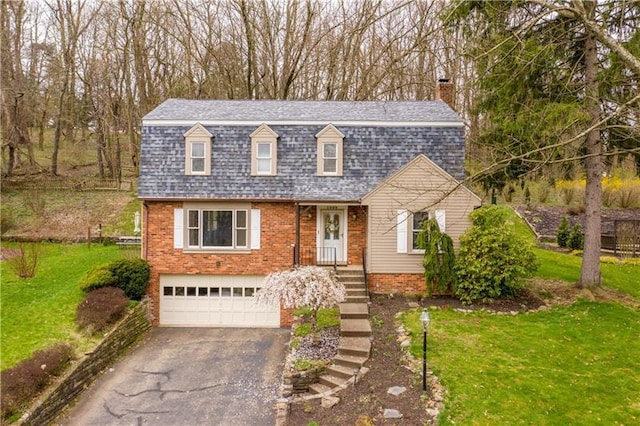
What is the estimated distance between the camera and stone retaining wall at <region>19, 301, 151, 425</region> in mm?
8516

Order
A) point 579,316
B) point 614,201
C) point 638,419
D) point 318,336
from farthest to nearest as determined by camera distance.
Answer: point 614,201, point 579,316, point 318,336, point 638,419

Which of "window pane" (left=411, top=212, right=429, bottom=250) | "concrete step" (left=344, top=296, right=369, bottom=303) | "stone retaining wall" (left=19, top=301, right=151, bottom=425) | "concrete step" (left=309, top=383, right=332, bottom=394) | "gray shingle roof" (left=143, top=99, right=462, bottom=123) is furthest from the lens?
"gray shingle roof" (left=143, top=99, right=462, bottom=123)

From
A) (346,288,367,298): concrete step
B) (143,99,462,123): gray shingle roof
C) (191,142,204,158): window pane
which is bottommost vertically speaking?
(346,288,367,298): concrete step

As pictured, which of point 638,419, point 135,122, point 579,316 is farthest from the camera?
point 135,122

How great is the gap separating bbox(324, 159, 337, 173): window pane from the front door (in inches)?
57.8

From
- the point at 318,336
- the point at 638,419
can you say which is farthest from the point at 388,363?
the point at 638,419

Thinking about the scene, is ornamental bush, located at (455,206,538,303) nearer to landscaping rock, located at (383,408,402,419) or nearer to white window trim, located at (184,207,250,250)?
landscaping rock, located at (383,408,402,419)

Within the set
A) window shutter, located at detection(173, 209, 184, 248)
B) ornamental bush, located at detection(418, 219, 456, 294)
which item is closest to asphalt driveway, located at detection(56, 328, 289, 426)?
window shutter, located at detection(173, 209, 184, 248)

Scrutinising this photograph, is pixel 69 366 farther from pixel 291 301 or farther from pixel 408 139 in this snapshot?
pixel 408 139

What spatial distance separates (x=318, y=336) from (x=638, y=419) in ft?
21.9

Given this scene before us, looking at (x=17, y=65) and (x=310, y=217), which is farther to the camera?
(x=17, y=65)

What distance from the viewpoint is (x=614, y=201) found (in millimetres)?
25406

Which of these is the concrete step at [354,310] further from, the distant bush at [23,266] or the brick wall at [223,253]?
the distant bush at [23,266]

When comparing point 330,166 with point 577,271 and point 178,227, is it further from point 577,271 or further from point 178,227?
point 577,271
